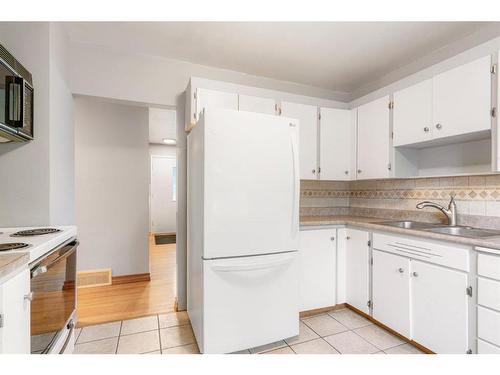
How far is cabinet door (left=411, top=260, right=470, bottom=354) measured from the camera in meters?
1.49

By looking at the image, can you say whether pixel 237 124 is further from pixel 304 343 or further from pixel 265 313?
pixel 304 343

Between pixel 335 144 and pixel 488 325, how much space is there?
1.80 metres

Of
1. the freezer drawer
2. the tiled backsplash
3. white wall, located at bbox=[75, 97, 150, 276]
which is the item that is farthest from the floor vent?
the tiled backsplash

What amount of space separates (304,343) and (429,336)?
0.83 metres

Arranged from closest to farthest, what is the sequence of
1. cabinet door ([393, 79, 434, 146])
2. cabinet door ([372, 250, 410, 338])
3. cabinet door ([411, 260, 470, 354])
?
cabinet door ([411, 260, 470, 354])
cabinet door ([372, 250, 410, 338])
cabinet door ([393, 79, 434, 146])

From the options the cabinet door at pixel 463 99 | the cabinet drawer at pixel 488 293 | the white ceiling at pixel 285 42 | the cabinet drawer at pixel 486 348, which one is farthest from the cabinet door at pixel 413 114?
the cabinet drawer at pixel 486 348

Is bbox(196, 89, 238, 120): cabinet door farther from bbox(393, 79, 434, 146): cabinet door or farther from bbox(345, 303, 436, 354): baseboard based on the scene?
bbox(345, 303, 436, 354): baseboard

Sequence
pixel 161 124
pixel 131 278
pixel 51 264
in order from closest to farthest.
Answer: pixel 51 264 → pixel 131 278 → pixel 161 124

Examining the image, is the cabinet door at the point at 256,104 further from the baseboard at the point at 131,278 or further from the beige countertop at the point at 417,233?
the baseboard at the point at 131,278

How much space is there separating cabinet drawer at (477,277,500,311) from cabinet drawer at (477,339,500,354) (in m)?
0.20

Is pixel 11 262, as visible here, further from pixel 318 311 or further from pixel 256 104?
pixel 318 311

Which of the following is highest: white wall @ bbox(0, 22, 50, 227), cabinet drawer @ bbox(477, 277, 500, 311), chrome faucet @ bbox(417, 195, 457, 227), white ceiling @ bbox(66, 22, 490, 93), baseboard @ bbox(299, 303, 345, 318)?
white ceiling @ bbox(66, 22, 490, 93)

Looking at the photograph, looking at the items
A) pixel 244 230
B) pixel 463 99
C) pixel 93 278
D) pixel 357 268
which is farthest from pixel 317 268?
pixel 93 278

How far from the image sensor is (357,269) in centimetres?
226
